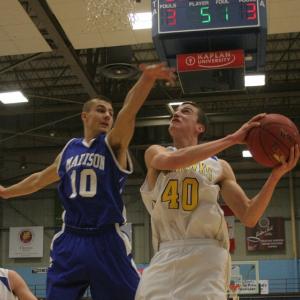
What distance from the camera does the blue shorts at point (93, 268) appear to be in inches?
157

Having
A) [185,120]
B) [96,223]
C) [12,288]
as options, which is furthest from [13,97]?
[185,120]

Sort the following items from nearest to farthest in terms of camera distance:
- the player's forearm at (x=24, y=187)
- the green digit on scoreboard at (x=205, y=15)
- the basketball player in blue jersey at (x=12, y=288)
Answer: the player's forearm at (x=24, y=187) → the basketball player in blue jersey at (x=12, y=288) → the green digit on scoreboard at (x=205, y=15)

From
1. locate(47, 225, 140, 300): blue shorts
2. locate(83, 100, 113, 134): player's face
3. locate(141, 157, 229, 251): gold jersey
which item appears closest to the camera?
locate(141, 157, 229, 251): gold jersey

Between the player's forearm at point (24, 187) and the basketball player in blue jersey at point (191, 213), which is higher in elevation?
the player's forearm at point (24, 187)

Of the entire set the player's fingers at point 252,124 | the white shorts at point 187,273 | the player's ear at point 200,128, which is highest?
the player's ear at point 200,128

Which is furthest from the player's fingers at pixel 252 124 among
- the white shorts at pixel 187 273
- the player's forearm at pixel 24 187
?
the player's forearm at pixel 24 187

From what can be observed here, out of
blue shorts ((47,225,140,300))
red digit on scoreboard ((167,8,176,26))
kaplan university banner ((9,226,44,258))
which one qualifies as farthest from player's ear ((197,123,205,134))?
kaplan university banner ((9,226,44,258))

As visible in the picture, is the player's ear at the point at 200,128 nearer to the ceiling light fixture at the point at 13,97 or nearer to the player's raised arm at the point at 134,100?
the player's raised arm at the point at 134,100

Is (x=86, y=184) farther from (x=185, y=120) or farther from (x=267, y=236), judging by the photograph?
(x=267, y=236)

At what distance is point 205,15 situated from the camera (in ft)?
24.4

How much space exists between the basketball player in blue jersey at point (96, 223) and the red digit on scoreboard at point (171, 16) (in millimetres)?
3489

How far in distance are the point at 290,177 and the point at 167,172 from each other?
1896 cm

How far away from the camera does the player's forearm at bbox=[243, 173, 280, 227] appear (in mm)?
3641

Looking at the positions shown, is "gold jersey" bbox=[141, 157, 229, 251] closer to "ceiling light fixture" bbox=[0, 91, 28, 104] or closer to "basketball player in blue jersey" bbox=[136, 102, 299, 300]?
"basketball player in blue jersey" bbox=[136, 102, 299, 300]
